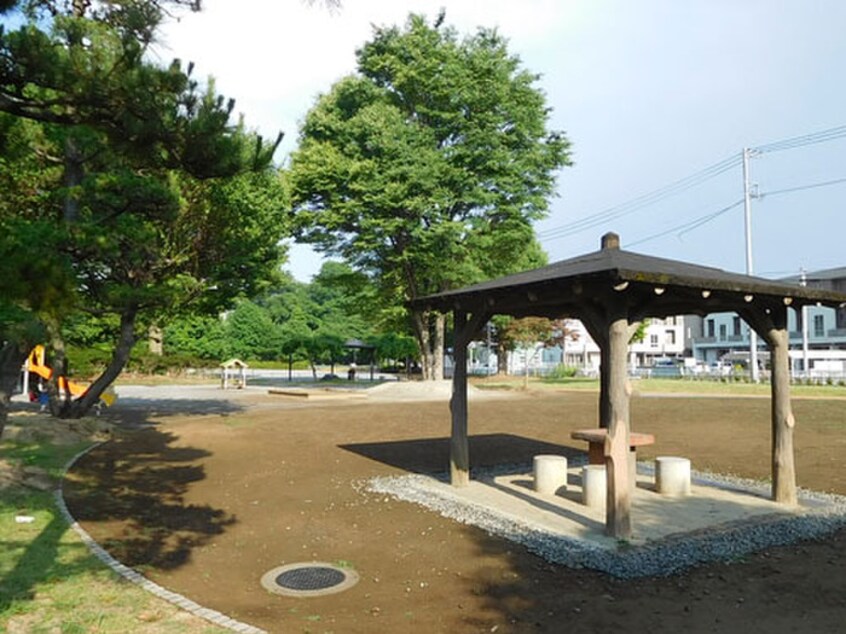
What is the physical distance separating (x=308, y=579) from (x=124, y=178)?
7461 mm

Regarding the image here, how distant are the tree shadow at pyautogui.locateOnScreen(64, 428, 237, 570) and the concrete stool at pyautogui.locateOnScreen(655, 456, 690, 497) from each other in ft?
18.7

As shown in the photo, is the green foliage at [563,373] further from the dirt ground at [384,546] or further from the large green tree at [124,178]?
the large green tree at [124,178]

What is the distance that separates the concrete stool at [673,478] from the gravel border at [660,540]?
3.39 feet

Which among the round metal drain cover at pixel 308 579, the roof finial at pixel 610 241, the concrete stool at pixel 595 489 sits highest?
the roof finial at pixel 610 241

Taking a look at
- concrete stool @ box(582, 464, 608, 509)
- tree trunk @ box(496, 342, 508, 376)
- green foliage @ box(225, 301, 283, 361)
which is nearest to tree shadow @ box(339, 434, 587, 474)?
concrete stool @ box(582, 464, 608, 509)

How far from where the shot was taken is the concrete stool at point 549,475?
28.6 ft

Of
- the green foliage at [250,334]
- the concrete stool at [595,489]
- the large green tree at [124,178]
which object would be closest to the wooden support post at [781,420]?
the concrete stool at [595,489]

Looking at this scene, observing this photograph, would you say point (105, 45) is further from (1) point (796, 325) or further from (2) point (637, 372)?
(1) point (796, 325)

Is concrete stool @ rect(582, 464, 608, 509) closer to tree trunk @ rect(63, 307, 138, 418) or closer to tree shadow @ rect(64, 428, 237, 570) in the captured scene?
tree shadow @ rect(64, 428, 237, 570)

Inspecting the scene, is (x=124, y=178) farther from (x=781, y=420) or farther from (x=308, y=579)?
(x=781, y=420)

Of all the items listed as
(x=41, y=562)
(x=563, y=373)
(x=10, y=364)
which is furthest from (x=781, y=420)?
(x=563, y=373)

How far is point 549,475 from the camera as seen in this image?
8.72m

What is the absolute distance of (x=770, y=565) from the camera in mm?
5824

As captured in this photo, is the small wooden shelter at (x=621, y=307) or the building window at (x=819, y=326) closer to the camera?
the small wooden shelter at (x=621, y=307)
